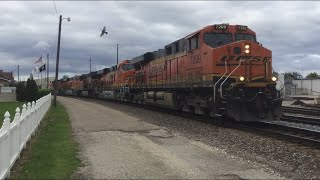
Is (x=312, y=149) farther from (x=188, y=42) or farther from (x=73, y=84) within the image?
(x=73, y=84)

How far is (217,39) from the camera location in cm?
1880

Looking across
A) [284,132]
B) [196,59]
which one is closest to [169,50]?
[196,59]

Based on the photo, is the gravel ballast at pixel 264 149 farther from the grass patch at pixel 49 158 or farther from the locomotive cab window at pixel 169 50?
the locomotive cab window at pixel 169 50

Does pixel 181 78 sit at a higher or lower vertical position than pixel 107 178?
higher

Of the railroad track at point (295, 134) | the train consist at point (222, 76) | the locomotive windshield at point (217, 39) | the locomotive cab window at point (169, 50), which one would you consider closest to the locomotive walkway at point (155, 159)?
the railroad track at point (295, 134)

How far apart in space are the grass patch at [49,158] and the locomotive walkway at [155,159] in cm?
28

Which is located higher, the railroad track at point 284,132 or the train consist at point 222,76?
the train consist at point 222,76

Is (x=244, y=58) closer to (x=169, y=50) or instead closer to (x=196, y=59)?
(x=196, y=59)

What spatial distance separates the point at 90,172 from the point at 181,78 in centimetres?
1364

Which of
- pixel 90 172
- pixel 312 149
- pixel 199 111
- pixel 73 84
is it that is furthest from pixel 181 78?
pixel 73 84

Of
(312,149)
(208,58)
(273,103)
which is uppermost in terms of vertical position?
(208,58)

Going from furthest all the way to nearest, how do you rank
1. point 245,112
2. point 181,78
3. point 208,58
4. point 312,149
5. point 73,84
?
point 73,84 → point 181,78 → point 208,58 → point 245,112 → point 312,149

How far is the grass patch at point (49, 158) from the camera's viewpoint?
825 cm

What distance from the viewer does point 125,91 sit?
3741cm
